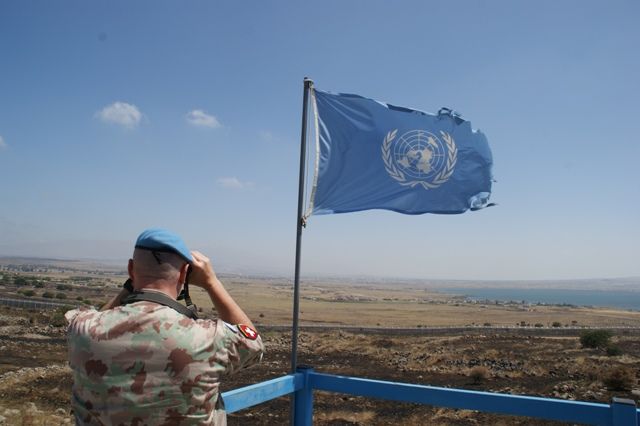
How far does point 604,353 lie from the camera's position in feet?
86.0

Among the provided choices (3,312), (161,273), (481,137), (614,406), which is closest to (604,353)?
(481,137)

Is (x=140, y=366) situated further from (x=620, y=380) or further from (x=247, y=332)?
(x=620, y=380)

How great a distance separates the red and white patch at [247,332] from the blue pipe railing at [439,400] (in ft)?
4.70

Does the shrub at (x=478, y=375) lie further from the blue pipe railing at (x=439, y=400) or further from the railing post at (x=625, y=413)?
the railing post at (x=625, y=413)

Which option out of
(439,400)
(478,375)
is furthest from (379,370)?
(439,400)

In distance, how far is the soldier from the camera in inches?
79.0

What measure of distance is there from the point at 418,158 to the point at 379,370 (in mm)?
17696

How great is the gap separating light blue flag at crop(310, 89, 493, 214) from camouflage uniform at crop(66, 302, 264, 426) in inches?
153

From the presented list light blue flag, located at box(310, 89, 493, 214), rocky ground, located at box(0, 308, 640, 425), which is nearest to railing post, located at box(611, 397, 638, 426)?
light blue flag, located at box(310, 89, 493, 214)

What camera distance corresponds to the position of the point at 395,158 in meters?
6.38

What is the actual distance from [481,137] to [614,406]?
421cm

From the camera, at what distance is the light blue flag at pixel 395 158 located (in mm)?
6074

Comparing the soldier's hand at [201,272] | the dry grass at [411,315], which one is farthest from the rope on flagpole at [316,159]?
the dry grass at [411,315]

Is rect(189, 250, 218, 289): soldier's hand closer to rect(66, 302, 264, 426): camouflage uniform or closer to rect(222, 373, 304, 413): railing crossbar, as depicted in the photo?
rect(66, 302, 264, 426): camouflage uniform
